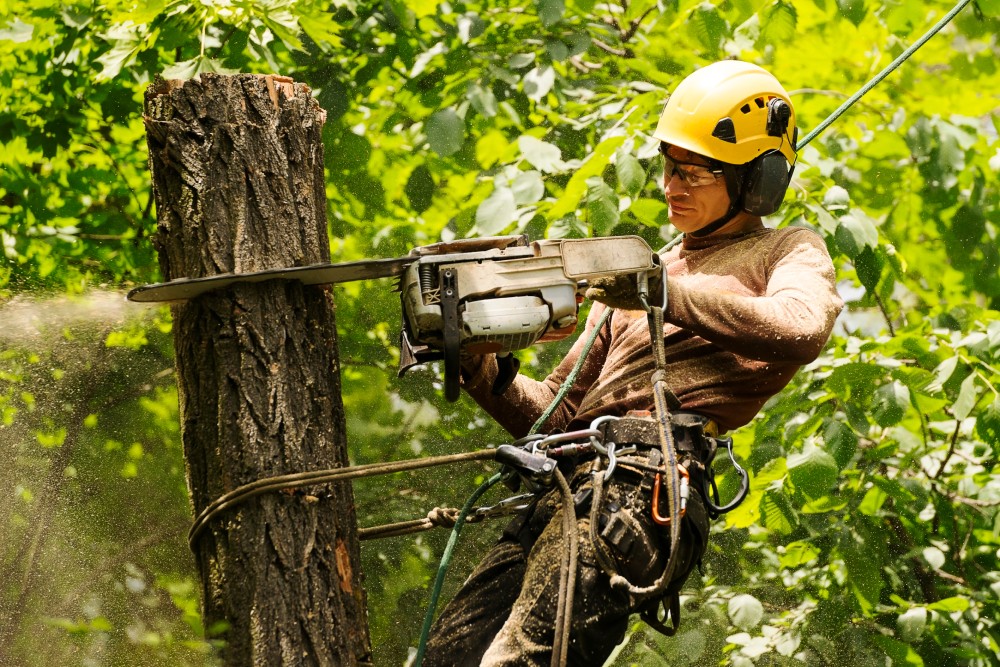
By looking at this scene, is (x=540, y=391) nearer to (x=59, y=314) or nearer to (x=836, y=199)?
(x=59, y=314)

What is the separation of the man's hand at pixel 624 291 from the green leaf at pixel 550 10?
2.36 m

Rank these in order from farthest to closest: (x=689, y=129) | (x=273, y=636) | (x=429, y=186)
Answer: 1. (x=429, y=186)
2. (x=689, y=129)
3. (x=273, y=636)

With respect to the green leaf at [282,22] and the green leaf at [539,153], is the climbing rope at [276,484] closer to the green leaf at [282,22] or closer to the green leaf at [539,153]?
the green leaf at [539,153]

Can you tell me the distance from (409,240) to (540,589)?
3605 millimetres

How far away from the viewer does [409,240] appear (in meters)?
6.02

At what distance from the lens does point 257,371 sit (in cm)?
252

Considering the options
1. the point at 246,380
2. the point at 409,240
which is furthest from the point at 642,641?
the point at 246,380

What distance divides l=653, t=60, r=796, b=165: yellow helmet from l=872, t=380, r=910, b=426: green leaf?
5.78ft

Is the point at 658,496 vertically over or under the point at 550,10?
under

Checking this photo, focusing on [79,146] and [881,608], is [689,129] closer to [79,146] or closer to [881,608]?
[881,608]

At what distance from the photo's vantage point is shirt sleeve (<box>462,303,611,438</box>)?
3148 millimetres

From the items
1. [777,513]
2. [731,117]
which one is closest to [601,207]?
[731,117]

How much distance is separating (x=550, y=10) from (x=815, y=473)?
87.9 inches

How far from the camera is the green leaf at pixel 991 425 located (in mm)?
4770
